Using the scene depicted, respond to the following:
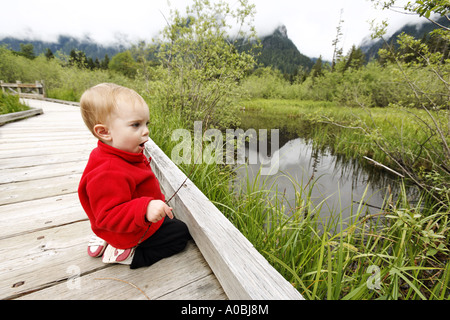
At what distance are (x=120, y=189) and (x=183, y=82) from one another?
173 inches

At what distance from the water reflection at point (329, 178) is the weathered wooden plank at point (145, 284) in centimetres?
262

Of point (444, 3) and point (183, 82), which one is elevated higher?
point (444, 3)

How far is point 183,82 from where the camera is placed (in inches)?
189

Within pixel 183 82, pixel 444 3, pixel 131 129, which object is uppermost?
pixel 444 3

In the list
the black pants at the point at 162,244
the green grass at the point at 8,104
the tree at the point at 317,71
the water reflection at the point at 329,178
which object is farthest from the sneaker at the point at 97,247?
the tree at the point at 317,71

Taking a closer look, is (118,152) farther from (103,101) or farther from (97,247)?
(97,247)

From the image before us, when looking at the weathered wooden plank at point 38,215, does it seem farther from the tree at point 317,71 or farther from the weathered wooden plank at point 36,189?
the tree at point 317,71

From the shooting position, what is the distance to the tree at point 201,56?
13.4 feet

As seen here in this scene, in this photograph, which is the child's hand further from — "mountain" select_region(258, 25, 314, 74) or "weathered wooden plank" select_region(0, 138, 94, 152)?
"mountain" select_region(258, 25, 314, 74)

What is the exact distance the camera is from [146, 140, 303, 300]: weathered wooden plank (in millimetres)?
771
